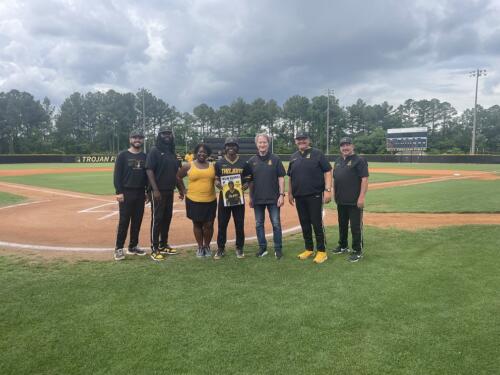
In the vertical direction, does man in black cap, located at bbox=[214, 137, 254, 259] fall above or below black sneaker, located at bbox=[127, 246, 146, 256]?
above

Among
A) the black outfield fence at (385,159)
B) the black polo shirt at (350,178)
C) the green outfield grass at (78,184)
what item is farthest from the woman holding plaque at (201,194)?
the black outfield fence at (385,159)

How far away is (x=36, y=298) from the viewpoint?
4.16m

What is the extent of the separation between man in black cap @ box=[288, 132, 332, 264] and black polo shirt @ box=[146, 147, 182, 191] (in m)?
1.82

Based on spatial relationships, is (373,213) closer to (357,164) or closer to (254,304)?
(357,164)

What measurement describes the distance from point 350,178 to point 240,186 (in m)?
1.65

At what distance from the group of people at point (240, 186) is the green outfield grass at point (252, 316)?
44 cm

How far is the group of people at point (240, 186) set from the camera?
5777 millimetres

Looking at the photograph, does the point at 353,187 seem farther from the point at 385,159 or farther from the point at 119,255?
the point at 385,159

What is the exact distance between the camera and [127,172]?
19.4 feet

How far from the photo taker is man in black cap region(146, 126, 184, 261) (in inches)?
231

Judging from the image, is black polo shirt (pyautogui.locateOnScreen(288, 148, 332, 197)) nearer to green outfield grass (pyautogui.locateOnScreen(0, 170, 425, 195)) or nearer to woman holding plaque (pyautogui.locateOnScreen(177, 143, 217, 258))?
woman holding plaque (pyautogui.locateOnScreen(177, 143, 217, 258))

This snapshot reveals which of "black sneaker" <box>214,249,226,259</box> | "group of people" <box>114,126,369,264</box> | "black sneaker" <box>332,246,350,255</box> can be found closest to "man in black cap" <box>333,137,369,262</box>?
"group of people" <box>114,126,369,264</box>

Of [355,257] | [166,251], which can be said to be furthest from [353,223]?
[166,251]

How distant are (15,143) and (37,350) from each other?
88090 mm
